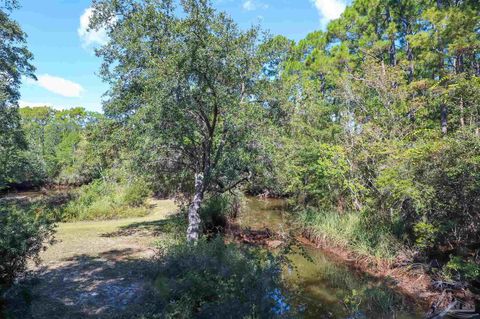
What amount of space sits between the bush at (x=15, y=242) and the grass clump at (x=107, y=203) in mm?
7517

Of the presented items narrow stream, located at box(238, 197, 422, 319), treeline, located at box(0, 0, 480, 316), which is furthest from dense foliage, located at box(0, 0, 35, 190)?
narrow stream, located at box(238, 197, 422, 319)

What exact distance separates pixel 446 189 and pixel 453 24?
10553 millimetres

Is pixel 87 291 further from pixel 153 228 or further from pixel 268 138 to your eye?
pixel 153 228

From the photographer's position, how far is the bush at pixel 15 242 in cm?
488

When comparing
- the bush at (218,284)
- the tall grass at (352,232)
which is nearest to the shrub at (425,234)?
the tall grass at (352,232)

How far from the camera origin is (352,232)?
10.7 m

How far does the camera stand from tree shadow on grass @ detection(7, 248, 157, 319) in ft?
15.1

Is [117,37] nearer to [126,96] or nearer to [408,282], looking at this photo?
[126,96]

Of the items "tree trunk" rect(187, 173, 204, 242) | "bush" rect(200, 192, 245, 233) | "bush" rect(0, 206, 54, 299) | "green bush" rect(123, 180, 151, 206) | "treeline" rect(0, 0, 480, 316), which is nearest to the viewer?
"bush" rect(0, 206, 54, 299)

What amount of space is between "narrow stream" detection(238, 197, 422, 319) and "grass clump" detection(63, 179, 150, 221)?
7292 millimetres

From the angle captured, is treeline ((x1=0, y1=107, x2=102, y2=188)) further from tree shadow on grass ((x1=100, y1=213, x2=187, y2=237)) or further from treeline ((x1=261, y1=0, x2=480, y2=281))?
treeline ((x1=261, y1=0, x2=480, y2=281))

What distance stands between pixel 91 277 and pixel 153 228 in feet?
17.3

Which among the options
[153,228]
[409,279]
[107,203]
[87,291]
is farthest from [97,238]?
[409,279]

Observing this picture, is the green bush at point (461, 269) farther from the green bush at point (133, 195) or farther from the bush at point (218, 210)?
the green bush at point (133, 195)
